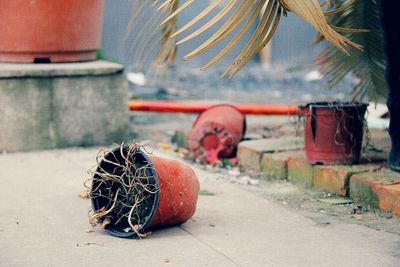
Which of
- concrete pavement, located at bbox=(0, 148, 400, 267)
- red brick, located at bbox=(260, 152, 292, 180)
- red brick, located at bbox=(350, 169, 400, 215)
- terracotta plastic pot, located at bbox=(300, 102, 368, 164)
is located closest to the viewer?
concrete pavement, located at bbox=(0, 148, 400, 267)

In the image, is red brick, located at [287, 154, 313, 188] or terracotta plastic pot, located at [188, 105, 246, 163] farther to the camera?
terracotta plastic pot, located at [188, 105, 246, 163]

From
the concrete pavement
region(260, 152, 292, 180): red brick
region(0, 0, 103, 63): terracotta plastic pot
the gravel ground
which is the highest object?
region(0, 0, 103, 63): terracotta plastic pot

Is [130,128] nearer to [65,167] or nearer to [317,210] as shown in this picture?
[65,167]

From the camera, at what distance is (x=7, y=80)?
17.6ft

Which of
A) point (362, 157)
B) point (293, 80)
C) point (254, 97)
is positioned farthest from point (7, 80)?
point (293, 80)

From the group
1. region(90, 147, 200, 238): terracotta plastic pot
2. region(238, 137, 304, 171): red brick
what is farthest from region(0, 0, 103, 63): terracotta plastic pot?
region(90, 147, 200, 238): terracotta plastic pot

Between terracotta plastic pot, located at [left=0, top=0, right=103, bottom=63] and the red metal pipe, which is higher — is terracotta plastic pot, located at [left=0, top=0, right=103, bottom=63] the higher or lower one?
the higher one

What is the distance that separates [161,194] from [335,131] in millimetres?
1406

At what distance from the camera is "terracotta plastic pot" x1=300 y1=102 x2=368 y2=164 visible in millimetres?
4449

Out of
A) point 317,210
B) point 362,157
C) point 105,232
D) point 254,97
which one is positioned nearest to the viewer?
point 105,232

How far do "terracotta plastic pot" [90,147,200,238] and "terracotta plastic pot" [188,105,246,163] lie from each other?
5.66 feet

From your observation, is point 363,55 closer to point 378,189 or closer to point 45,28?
point 378,189

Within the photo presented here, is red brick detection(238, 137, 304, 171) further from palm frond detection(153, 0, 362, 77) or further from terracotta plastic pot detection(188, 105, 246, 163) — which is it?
palm frond detection(153, 0, 362, 77)

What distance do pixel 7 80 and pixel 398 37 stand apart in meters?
2.67
